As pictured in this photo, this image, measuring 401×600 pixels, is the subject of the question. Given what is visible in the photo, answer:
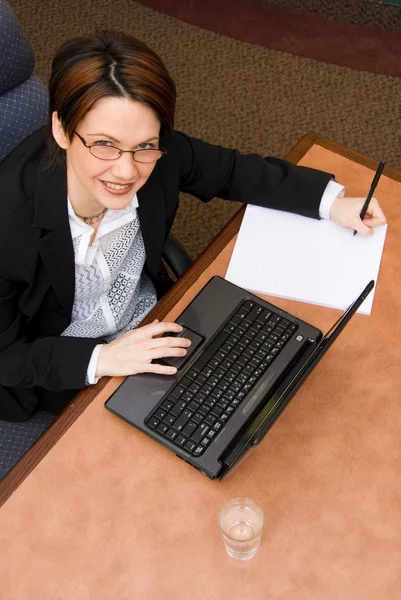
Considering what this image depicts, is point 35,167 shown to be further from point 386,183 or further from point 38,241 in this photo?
point 386,183

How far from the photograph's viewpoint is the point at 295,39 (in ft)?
9.48

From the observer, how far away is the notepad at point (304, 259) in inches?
53.7

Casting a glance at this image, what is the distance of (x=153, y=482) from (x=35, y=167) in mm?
591

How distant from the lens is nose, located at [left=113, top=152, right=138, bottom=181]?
1.21 metres

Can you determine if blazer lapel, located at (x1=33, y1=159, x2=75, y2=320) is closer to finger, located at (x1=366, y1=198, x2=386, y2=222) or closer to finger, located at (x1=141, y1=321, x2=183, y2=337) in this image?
finger, located at (x1=141, y1=321, x2=183, y2=337)

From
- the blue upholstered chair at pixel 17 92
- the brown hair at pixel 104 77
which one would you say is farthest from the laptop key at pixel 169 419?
the blue upholstered chair at pixel 17 92

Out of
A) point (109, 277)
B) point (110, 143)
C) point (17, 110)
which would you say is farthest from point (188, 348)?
point (17, 110)

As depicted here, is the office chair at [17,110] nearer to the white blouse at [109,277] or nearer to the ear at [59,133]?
the white blouse at [109,277]

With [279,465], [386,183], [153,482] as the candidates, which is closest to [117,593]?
[153,482]

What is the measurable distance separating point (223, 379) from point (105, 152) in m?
0.42

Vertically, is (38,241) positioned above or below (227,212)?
above

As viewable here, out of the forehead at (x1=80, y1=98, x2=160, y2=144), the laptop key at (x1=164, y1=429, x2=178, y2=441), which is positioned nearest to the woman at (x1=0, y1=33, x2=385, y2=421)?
the forehead at (x1=80, y1=98, x2=160, y2=144)

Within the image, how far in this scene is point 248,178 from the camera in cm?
149

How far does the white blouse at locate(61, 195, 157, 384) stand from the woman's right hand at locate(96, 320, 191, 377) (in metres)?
0.20
